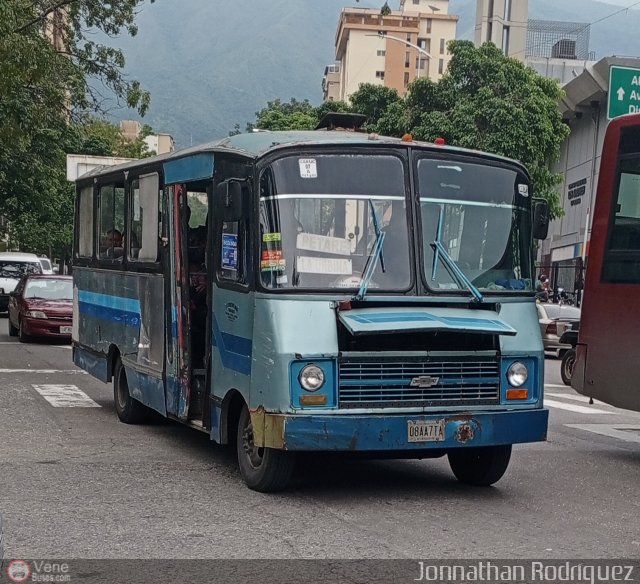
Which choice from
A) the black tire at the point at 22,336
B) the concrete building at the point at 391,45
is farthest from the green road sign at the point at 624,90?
the concrete building at the point at 391,45

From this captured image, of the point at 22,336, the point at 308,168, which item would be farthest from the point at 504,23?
the point at 308,168

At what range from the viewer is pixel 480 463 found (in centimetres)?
866

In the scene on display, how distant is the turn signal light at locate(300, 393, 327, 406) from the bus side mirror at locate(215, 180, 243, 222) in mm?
1506

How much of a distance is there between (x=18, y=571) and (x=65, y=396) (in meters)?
8.51

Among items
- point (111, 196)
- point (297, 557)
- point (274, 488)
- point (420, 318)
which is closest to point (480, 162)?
point (420, 318)

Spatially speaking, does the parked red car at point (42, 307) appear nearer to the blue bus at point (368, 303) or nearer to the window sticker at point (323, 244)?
the blue bus at point (368, 303)

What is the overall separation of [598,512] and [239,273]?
3.14 meters

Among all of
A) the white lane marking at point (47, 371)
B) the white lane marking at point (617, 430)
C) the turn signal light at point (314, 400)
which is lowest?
the white lane marking at point (47, 371)

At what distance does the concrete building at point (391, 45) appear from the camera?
118000mm

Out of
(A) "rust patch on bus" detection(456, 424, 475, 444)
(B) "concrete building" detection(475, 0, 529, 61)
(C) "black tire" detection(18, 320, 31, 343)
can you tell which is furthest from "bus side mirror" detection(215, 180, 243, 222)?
(B) "concrete building" detection(475, 0, 529, 61)

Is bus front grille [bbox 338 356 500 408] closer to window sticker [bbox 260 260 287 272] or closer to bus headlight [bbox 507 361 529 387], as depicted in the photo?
bus headlight [bbox 507 361 529 387]

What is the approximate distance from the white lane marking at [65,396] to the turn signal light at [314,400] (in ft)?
20.9

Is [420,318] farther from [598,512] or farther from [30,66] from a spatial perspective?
[30,66]

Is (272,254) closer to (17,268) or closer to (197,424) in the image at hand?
(197,424)
